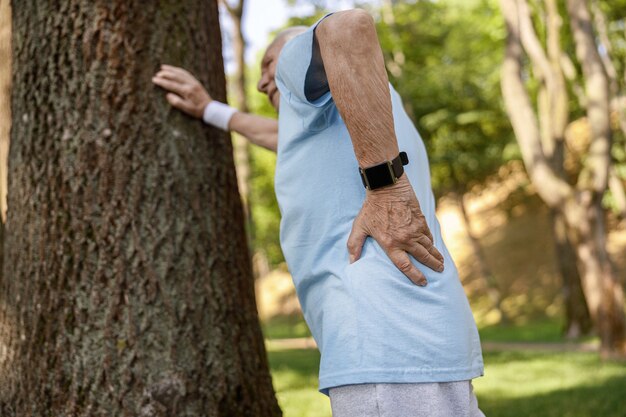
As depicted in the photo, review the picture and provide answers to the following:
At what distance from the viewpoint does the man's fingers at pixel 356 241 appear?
2.25m

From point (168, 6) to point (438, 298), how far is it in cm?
177

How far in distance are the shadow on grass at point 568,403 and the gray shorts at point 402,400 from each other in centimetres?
462

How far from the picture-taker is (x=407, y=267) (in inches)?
87.2

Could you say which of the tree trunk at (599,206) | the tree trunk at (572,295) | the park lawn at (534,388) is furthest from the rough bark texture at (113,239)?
the tree trunk at (572,295)

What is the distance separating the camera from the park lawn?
680 centimetres

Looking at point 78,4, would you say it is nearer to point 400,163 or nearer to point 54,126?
point 54,126

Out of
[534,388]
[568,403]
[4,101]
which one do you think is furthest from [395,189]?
[534,388]

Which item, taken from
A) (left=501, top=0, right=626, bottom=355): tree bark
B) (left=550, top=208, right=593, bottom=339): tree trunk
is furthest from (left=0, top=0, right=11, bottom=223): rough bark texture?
(left=550, top=208, right=593, bottom=339): tree trunk

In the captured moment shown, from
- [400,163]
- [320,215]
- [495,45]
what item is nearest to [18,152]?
[320,215]

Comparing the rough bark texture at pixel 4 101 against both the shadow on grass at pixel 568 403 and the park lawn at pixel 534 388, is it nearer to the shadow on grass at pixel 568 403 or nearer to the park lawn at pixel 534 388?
the park lawn at pixel 534 388

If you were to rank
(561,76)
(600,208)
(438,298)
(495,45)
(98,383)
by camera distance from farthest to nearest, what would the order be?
1. (495,45)
2. (561,76)
3. (600,208)
4. (98,383)
5. (438,298)

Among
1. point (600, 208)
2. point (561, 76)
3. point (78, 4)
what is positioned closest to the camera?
point (78, 4)

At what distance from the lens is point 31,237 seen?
3062mm

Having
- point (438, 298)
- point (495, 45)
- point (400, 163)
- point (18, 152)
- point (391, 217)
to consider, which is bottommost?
point (438, 298)
